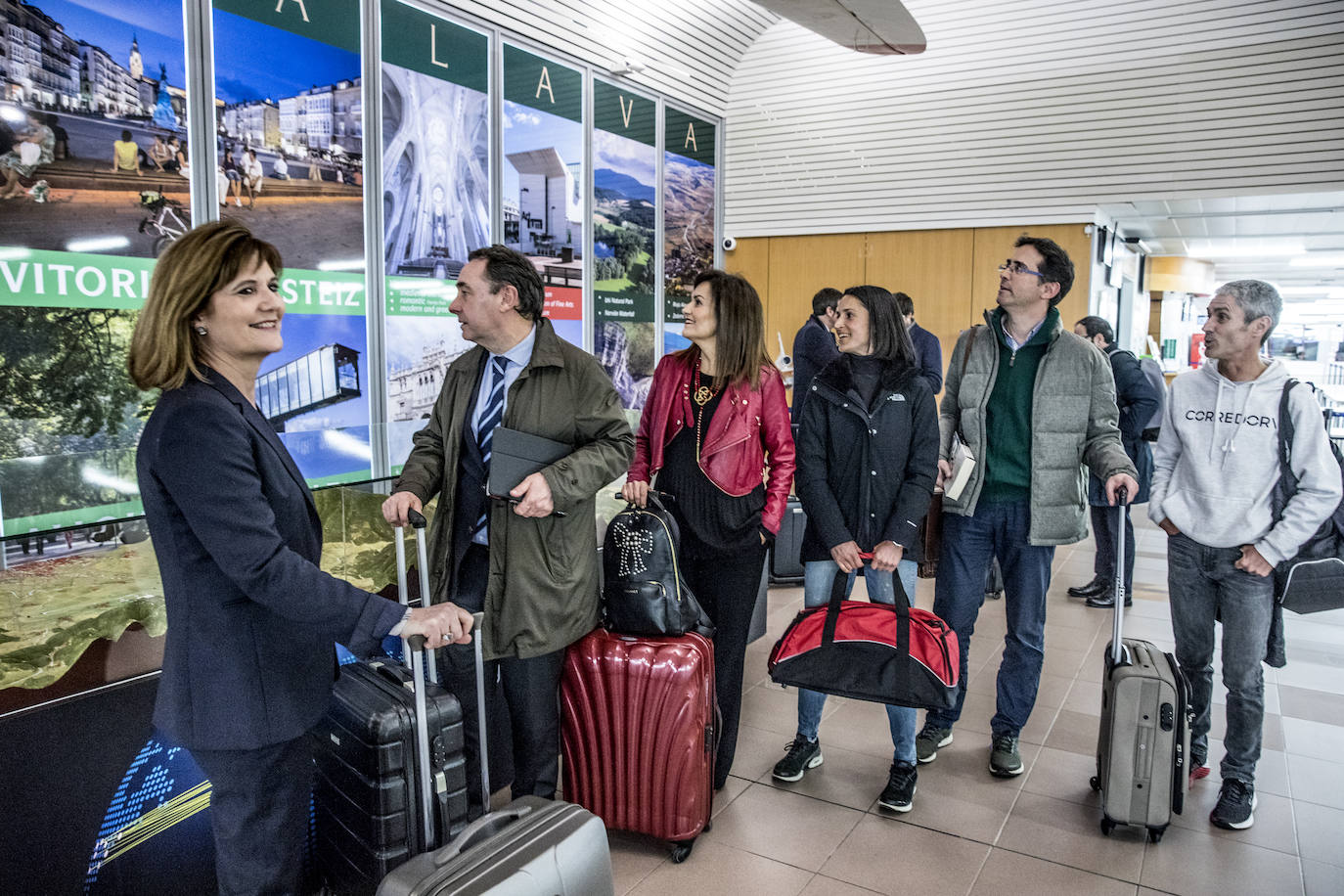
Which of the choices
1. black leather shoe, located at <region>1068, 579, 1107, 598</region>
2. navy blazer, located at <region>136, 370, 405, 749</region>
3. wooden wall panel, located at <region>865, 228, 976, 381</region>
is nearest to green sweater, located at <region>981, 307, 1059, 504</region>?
navy blazer, located at <region>136, 370, 405, 749</region>

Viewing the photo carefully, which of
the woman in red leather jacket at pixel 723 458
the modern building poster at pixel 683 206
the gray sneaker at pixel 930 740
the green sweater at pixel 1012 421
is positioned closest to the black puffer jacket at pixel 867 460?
the woman in red leather jacket at pixel 723 458

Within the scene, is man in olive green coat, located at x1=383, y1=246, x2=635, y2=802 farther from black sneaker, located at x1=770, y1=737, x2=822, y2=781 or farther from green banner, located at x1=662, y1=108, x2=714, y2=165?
green banner, located at x1=662, y1=108, x2=714, y2=165

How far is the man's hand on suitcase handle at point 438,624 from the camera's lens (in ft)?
5.51

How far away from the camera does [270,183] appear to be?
569cm

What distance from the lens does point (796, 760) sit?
3.32 meters

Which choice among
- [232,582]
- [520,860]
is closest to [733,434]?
[520,860]

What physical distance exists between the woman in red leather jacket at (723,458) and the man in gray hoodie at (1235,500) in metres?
1.33

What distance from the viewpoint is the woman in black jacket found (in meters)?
3.01

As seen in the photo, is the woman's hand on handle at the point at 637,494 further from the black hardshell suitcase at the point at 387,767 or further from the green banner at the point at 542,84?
the green banner at the point at 542,84

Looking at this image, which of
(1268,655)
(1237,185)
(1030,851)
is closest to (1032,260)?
(1268,655)

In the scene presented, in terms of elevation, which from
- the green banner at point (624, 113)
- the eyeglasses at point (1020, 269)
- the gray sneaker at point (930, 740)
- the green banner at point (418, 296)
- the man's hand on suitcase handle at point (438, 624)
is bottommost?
the gray sneaker at point (930, 740)

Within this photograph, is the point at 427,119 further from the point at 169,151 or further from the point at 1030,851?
the point at 1030,851

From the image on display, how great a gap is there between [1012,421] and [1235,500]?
2.40ft

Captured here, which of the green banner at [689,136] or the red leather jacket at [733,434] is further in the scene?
the green banner at [689,136]
